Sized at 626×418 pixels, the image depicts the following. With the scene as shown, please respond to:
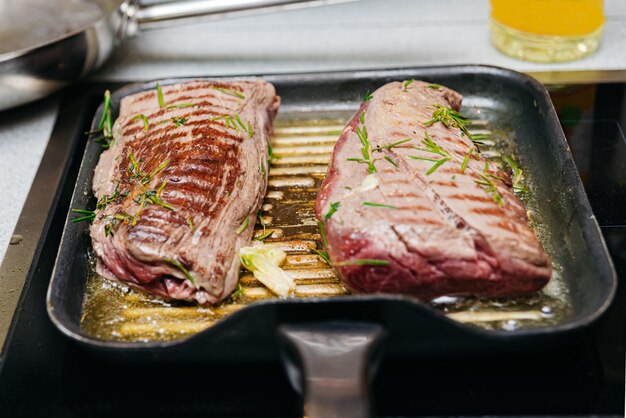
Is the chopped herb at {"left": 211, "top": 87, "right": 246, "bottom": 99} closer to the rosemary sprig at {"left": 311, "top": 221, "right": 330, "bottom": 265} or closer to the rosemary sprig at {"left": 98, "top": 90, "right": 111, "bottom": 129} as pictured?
the rosemary sprig at {"left": 98, "top": 90, "right": 111, "bottom": 129}

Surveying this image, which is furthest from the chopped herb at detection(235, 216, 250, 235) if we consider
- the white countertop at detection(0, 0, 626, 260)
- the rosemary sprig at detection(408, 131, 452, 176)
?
the white countertop at detection(0, 0, 626, 260)

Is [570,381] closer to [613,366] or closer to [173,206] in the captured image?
[613,366]

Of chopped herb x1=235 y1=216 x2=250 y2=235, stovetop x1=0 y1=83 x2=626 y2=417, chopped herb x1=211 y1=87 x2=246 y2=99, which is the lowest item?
stovetop x1=0 y1=83 x2=626 y2=417

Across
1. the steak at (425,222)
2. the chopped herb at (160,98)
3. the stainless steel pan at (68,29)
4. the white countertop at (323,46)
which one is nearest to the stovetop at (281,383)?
the steak at (425,222)

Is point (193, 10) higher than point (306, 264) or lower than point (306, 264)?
higher

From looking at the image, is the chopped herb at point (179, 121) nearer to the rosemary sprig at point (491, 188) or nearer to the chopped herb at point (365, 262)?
the chopped herb at point (365, 262)

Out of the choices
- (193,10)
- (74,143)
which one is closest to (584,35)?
(193,10)
